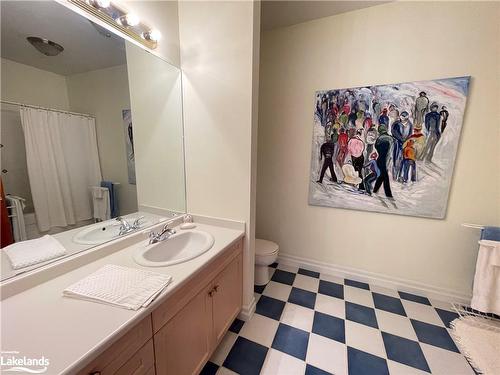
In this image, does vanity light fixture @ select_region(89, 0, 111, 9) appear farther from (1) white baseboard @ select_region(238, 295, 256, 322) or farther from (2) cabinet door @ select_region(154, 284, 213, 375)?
(1) white baseboard @ select_region(238, 295, 256, 322)

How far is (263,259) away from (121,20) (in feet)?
6.53

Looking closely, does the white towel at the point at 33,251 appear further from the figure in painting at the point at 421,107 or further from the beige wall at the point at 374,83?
the figure in painting at the point at 421,107

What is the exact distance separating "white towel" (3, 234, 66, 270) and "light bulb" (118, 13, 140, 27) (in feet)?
3.91

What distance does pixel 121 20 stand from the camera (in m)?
1.13

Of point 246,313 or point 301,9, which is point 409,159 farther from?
point 246,313

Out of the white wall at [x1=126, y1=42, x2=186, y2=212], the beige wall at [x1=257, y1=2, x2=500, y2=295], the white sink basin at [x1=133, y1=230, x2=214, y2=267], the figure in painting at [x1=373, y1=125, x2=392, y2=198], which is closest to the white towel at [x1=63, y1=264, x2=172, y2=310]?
the white sink basin at [x1=133, y1=230, x2=214, y2=267]

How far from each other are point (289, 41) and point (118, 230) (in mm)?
2244

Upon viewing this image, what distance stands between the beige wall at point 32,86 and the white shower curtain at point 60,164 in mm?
44

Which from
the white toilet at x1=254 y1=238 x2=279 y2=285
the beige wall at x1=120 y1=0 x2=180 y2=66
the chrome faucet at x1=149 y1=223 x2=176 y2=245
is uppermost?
the beige wall at x1=120 y1=0 x2=180 y2=66

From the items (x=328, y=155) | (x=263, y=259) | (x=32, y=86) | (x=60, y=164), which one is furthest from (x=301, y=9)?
(x=263, y=259)

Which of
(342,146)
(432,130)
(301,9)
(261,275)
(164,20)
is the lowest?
(261,275)

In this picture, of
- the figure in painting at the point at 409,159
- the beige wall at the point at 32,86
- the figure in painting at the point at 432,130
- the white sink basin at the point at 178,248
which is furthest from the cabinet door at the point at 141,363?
the figure in painting at the point at 432,130

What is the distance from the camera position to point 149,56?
4.53ft

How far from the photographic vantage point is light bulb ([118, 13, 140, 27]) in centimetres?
113
